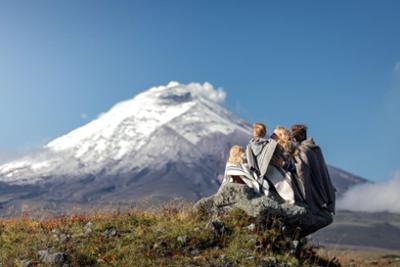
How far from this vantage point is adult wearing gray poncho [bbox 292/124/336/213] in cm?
1672

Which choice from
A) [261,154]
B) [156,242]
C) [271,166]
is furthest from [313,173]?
[156,242]

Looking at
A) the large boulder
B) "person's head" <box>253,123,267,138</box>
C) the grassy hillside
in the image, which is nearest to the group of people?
"person's head" <box>253,123,267,138</box>

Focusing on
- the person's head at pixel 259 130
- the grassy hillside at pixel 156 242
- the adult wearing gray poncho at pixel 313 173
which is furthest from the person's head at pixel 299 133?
the grassy hillside at pixel 156 242

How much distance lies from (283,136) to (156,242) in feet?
16.4

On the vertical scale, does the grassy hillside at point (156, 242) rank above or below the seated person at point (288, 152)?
below

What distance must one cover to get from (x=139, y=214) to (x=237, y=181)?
9.62 feet

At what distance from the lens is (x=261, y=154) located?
16.6 meters

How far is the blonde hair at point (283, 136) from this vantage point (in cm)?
1709

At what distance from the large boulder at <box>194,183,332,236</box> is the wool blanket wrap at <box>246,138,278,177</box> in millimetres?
653

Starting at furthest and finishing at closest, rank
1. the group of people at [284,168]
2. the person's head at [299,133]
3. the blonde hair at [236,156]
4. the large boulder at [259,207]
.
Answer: the person's head at [299,133] < the blonde hair at [236,156] < the group of people at [284,168] < the large boulder at [259,207]

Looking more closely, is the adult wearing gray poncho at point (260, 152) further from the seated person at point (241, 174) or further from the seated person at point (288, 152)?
the seated person at point (288, 152)

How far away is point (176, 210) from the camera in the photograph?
57.8 feet

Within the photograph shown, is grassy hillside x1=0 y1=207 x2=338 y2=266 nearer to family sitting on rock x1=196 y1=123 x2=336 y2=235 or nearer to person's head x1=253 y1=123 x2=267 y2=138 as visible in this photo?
family sitting on rock x1=196 y1=123 x2=336 y2=235

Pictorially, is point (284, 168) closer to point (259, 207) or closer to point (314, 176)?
point (314, 176)
